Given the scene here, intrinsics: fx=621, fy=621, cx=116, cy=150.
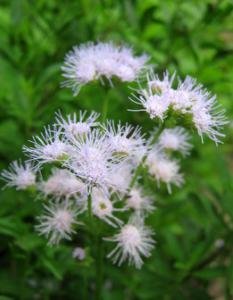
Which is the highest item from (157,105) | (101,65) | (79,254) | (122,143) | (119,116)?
(119,116)

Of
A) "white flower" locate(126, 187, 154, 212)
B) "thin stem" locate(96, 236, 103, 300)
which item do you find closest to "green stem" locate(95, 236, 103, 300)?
"thin stem" locate(96, 236, 103, 300)

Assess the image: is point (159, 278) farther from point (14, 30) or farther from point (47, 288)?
point (14, 30)

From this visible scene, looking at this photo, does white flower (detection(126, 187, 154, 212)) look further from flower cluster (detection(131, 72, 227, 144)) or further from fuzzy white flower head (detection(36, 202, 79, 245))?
flower cluster (detection(131, 72, 227, 144))

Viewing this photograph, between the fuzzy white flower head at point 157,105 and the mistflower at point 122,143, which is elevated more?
the fuzzy white flower head at point 157,105

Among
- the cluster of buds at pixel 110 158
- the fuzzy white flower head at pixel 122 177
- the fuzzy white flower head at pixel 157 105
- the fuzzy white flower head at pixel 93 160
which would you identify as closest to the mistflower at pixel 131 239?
the cluster of buds at pixel 110 158

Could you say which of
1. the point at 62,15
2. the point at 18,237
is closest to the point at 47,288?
the point at 18,237

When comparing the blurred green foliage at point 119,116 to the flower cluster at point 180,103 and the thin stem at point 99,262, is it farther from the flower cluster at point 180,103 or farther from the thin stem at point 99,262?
the flower cluster at point 180,103

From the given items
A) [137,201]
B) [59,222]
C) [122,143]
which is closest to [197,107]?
[122,143]

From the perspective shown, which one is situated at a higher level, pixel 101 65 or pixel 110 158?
pixel 101 65

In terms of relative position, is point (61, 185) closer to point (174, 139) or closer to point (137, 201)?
point (137, 201)
